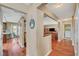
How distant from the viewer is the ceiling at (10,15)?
1.55m

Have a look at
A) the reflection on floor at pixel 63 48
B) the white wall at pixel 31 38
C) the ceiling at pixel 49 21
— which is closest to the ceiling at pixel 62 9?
the ceiling at pixel 49 21

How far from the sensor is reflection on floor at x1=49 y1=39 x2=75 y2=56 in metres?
1.66

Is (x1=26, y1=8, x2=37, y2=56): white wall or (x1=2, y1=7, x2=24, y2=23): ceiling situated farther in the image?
(x1=26, y1=8, x2=37, y2=56): white wall

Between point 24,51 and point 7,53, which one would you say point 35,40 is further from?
point 7,53

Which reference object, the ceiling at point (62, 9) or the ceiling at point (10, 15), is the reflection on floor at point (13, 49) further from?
the ceiling at point (62, 9)

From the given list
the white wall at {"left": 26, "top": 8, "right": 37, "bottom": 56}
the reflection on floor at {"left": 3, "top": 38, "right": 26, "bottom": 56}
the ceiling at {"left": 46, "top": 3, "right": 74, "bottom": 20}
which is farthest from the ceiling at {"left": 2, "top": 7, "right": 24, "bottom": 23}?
the ceiling at {"left": 46, "top": 3, "right": 74, "bottom": 20}

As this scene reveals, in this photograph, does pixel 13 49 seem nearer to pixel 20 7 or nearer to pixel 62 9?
pixel 20 7

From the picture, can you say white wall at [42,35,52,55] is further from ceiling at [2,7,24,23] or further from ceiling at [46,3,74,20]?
ceiling at [2,7,24,23]

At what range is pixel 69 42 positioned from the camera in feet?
5.53

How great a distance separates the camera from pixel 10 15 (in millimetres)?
1584

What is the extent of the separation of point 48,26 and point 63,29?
0.20m

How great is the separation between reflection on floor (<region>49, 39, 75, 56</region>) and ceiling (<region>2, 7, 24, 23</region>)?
0.59 metres

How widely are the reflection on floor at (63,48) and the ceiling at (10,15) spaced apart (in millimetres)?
594

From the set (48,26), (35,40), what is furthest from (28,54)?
(48,26)
